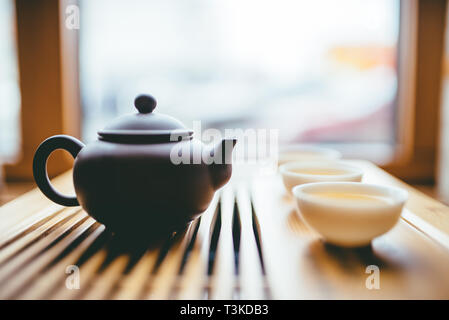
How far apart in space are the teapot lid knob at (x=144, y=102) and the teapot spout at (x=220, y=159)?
0.13 meters

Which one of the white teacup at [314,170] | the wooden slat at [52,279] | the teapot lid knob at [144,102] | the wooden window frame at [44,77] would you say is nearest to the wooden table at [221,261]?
the wooden slat at [52,279]

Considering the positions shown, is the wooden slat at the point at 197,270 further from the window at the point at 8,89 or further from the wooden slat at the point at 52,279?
the window at the point at 8,89

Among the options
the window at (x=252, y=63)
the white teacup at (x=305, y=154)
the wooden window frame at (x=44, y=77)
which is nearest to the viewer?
the white teacup at (x=305, y=154)

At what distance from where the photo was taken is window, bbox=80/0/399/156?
95.3 inches

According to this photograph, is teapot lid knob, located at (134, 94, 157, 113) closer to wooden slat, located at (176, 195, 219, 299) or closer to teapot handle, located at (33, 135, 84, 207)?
teapot handle, located at (33, 135, 84, 207)

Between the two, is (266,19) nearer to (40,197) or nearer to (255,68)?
(255,68)

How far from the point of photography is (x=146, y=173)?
519 millimetres

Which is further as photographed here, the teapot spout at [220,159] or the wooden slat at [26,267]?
the teapot spout at [220,159]

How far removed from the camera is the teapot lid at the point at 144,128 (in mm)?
549

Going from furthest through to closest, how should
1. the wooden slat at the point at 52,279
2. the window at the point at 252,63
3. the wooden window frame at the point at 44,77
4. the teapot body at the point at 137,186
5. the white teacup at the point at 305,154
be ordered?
the window at the point at 252,63 < the wooden window frame at the point at 44,77 < the white teacup at the point at 305,154 < the teapot body at the point at 137,186 < the wooden slat at the point at 52,279

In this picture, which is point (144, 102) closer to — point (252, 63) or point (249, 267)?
point (249, 267)

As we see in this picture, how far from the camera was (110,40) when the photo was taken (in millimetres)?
2463

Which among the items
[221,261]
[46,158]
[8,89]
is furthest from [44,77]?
[221,261]

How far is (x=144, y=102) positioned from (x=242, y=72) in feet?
6.48
